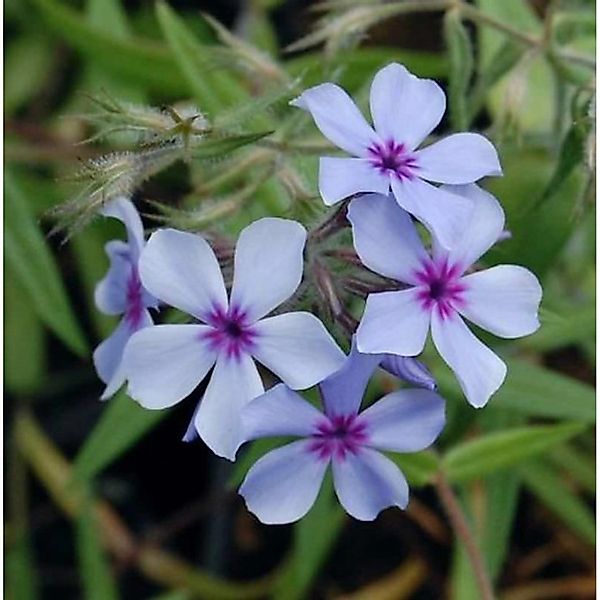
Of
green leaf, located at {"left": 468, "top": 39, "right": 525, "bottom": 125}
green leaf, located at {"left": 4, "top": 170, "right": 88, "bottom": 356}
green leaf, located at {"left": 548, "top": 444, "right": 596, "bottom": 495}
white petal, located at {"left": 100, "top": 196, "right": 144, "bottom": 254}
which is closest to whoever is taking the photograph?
white petal, located at {"left": 100, "top": 196, "right": 144, "bottom": 254}

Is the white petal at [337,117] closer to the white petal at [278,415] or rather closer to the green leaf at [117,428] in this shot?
the white petal at [278,415]

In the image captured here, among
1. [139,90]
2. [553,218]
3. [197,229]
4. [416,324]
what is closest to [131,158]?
[197,229]

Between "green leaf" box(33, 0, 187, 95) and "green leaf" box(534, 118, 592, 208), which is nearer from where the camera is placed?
"green leaf" box(534, 118, 592, 208)

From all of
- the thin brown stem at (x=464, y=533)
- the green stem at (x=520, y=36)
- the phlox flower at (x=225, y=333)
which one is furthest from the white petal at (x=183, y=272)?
the green stem at (x=520, y=36)

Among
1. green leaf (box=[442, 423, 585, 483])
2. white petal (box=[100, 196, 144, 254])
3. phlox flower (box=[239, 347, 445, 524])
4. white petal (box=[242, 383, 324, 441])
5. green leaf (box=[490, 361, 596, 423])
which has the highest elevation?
white petal (box=[100, 196, 144, 254])

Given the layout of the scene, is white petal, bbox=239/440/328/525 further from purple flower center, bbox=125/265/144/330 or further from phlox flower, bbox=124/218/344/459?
purple flower center, bbox=125/265/144/330

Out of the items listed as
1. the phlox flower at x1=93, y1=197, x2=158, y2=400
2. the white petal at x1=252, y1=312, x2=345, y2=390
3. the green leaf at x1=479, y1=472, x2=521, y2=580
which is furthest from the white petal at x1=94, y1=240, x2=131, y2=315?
the green leaf at x1=479, y1=472, x2=521, y2=580

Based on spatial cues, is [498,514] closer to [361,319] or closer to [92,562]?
[92,562]
